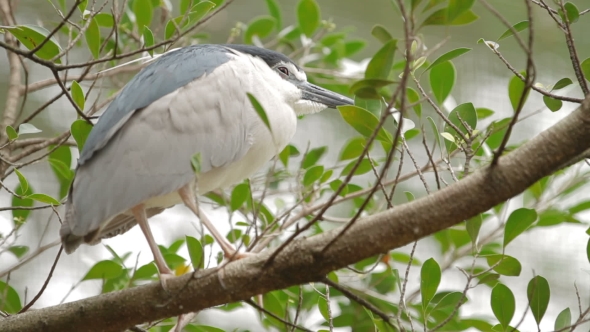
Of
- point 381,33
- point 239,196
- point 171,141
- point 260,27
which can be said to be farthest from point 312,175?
point 260,27

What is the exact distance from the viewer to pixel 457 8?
1.81 metres

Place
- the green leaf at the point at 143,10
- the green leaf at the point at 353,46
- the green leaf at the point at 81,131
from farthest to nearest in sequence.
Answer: the green leaf at the point at 353,46, the green leaf at the point at 143,10, the green leaf at the point at 81,131

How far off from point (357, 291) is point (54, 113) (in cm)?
307

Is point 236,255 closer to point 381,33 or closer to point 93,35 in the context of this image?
point 381,33

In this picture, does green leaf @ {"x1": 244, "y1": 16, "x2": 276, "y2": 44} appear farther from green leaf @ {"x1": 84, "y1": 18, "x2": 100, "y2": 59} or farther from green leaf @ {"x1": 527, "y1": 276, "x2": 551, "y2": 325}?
green leaf @ {"x1": 527, "y1": 276, "x2": 551, "y2": 325}

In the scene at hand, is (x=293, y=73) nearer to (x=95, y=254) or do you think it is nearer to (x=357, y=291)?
(x=357, y=291)

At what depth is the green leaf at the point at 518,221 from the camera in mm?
1796

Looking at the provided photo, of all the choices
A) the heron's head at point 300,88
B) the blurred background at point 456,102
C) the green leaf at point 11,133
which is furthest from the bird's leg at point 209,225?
the blurred background at point 456,102

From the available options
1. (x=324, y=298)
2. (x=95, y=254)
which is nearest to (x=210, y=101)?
(x=324, y=298)

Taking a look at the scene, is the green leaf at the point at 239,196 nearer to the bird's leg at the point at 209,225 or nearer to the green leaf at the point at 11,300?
the bird's leg at the point at 209,225

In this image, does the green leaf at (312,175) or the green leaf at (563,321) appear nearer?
the green leaf at (563,321)

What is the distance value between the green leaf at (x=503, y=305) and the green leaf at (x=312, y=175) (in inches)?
31.3

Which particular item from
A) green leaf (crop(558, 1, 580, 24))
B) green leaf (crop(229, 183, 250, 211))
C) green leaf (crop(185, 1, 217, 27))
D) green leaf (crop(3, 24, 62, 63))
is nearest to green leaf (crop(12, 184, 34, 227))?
green leaf (crop(3, 24, 62, 63))

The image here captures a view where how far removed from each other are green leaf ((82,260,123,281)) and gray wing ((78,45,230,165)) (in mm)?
407
